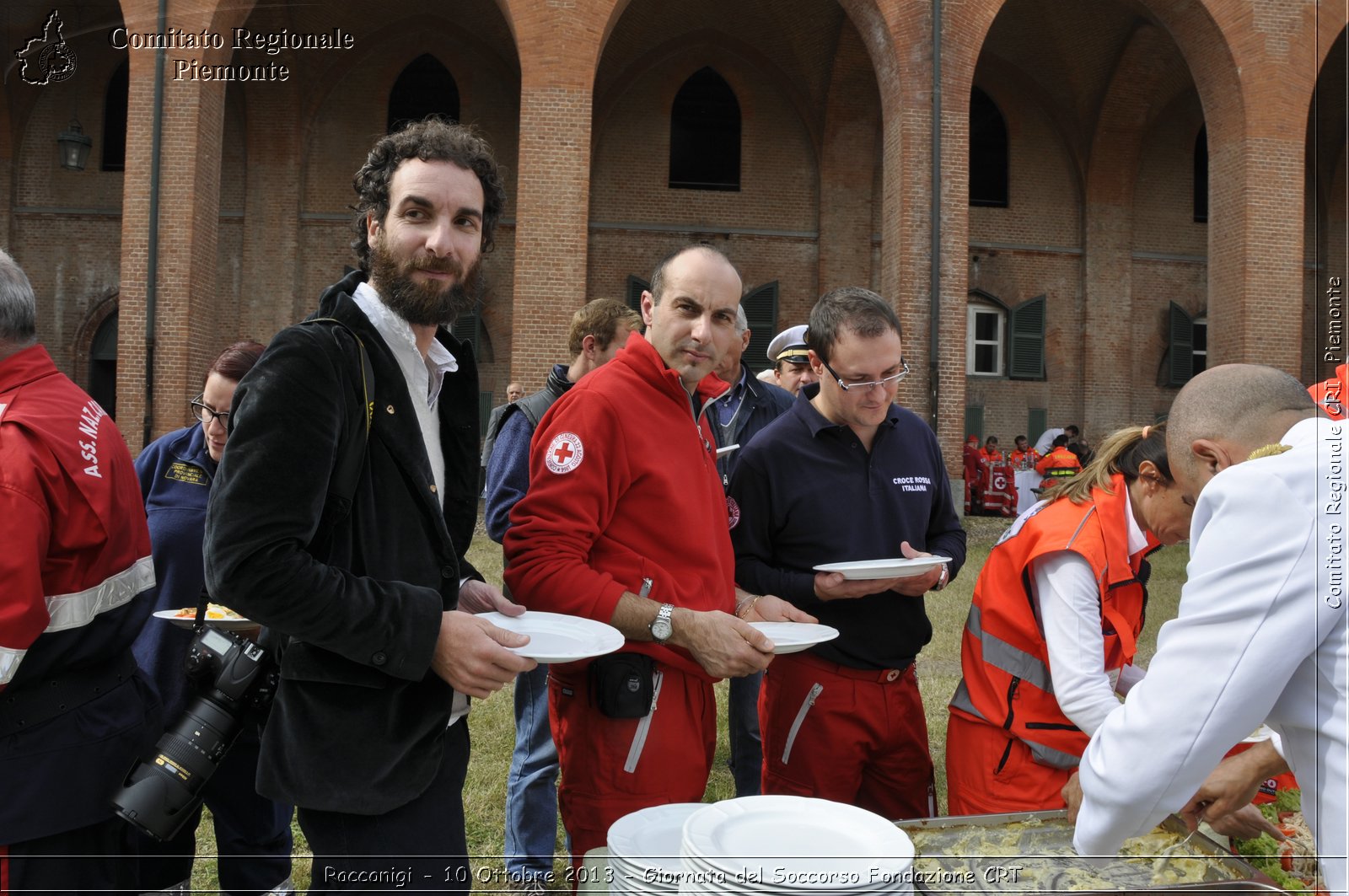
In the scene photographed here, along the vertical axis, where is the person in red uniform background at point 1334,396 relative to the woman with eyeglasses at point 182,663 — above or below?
above

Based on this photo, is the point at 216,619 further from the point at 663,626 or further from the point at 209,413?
the point at 663,626

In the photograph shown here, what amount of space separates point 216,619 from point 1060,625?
2092 mm

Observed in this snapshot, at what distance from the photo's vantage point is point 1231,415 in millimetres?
1636

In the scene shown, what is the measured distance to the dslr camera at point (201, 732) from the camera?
1.79 m

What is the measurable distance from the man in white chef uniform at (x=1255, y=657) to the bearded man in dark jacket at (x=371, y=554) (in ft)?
3.31

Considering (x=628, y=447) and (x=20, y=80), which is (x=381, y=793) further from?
(x=20, y=80)

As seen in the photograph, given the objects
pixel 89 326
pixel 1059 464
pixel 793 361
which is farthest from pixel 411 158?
pixel 89 326

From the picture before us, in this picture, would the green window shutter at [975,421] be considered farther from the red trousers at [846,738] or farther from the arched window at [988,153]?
the red trousers at [846,738]

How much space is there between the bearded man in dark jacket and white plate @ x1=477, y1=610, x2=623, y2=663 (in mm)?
63

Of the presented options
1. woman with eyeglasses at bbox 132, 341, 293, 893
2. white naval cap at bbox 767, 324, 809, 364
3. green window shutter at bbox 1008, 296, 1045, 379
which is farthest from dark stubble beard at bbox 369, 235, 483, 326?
green window shutter at bbox 1008, 296, 1045, 379

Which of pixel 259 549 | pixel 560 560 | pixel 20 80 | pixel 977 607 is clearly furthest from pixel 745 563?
pixel 20 80

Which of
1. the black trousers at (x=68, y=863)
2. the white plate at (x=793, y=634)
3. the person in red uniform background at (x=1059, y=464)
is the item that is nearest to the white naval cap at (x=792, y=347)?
the white plate at (x=793, y=634)

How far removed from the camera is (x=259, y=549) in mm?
1465

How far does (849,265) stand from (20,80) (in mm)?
16743
